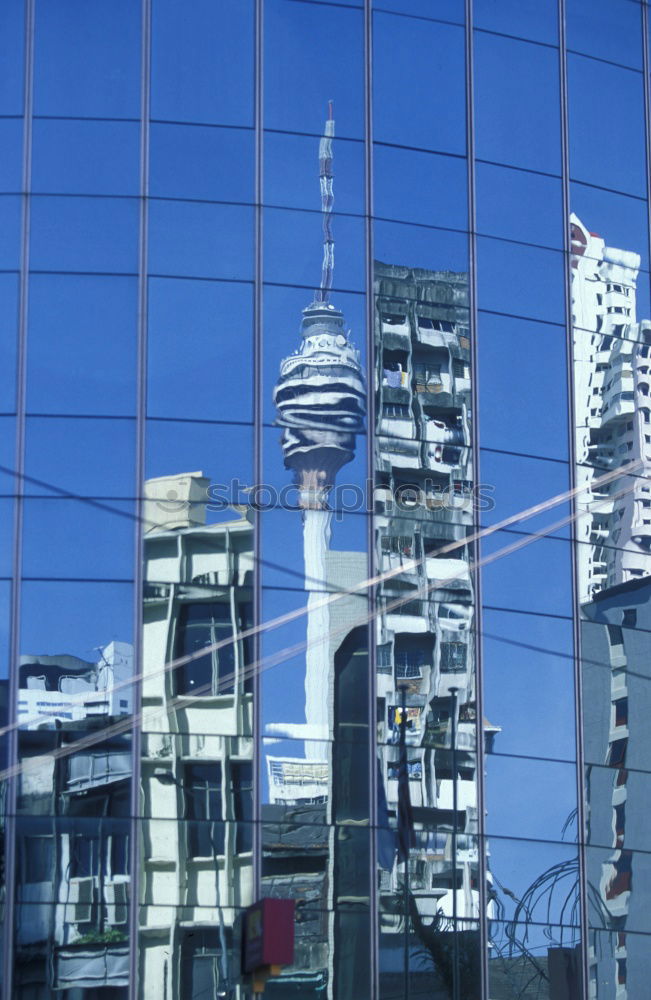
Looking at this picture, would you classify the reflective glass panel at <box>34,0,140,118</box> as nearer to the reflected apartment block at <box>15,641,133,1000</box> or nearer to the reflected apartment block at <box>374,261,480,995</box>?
the reflected apartment block at <box>374,261,480,995</box>

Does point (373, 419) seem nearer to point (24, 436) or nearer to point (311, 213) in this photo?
point (311, 213)

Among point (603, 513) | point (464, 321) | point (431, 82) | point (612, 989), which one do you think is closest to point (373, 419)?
point (464, 321)

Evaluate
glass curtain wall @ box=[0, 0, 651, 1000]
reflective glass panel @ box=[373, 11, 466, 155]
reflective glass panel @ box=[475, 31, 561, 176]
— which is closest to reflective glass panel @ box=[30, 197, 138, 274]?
glass curtain wall @ box=[0, 0, 651, 1000]

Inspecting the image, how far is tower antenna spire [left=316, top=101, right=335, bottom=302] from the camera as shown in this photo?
30.9 m

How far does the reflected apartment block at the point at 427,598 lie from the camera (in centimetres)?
2880

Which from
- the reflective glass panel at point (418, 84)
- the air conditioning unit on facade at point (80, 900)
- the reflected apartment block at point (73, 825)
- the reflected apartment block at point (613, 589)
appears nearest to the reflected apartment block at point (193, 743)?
the reflected apartment block at point (73, 825)

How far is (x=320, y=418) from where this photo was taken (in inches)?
1195

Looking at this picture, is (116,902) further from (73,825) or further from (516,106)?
(516,106)

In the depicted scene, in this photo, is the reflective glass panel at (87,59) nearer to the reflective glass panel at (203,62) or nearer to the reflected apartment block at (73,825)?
the reflective glass panel at (203,62)

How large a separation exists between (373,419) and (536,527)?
3638 mm

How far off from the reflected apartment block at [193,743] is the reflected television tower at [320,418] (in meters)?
1.13

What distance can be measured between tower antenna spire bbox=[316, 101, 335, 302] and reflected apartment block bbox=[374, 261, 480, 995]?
90cm

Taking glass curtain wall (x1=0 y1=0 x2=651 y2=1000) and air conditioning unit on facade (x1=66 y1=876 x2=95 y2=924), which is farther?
glass curtain wall (x1=0 y1=0 x2=651 y2=1000)

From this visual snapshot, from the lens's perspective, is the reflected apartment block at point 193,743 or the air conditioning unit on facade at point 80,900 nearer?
the air conditioning unit on facade at point 80,900
